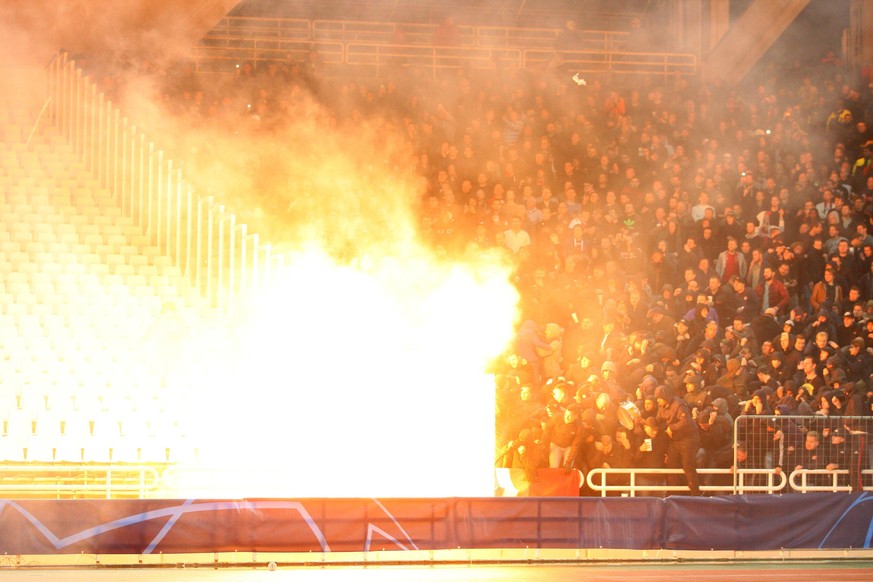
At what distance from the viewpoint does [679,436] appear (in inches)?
493

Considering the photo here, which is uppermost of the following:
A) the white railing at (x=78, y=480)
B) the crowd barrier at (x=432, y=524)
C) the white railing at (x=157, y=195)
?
the white railing at (x=157, y=195)

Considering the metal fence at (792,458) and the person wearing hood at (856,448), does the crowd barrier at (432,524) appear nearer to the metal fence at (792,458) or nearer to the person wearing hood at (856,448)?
the metal fence at (792,458)

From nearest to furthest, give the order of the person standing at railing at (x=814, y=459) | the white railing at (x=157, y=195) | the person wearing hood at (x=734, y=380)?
the person standing at railing at (x=814, y=459) → the person wearing hood at (x=734, y=380) → the white railing at (x=157, y=195)

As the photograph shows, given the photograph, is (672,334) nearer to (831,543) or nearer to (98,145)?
(831,543)

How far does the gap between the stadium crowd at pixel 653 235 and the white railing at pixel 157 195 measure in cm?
85

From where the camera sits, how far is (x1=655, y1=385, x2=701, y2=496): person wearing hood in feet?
40.8

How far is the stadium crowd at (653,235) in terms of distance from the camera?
13008 millimetres

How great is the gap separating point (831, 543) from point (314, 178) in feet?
29.4

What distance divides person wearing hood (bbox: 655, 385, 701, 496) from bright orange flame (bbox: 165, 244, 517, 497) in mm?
1913

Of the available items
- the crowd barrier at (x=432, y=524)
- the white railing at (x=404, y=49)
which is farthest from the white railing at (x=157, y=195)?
the crowd barrier at (x=432, y=524)

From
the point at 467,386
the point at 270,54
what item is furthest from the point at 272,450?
the point at 270,54

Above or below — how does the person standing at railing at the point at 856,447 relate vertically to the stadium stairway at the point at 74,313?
below

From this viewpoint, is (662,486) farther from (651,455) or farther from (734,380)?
(734,380)

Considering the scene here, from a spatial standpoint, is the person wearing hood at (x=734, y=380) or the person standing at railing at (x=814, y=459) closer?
the person standing at railing at (x=814, y=459)
